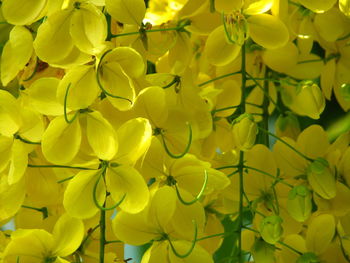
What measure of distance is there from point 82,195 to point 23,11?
0.13 m

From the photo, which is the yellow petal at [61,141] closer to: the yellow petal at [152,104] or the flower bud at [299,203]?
the yellow petal at [152,104]

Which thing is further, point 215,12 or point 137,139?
point 215,12

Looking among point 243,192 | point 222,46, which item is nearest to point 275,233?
point 243,192

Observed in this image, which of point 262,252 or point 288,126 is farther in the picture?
point 288,126

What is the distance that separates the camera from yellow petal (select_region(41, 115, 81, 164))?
20.9 inches

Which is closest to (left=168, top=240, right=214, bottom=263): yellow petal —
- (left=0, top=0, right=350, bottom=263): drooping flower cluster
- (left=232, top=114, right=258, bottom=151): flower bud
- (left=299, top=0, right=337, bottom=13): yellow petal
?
(left=0, top=0, right=350, bottom=263): drooping flower cluster

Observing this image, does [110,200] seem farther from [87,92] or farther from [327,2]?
[327,2]

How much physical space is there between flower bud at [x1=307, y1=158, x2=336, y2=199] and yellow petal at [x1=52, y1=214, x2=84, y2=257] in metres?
0.20

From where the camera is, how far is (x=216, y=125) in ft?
2.29

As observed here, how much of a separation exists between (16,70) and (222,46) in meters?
0.17

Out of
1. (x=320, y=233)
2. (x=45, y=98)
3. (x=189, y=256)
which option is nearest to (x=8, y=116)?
(x=45, y=98)

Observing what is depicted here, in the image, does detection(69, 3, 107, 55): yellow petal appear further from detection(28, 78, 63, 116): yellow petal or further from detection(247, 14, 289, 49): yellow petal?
detection(247, 14, 289, 49): yellow petal

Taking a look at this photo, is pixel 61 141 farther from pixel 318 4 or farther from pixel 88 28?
pixel 318 4

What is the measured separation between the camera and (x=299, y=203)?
0.63 metres
